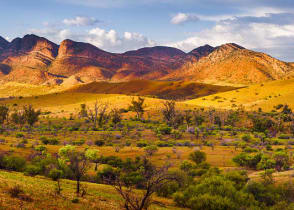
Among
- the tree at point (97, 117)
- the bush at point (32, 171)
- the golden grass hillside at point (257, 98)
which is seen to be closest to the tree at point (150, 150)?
the bush at point (32, 171)

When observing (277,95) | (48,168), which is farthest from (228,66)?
(48,168)

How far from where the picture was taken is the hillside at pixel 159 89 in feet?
344

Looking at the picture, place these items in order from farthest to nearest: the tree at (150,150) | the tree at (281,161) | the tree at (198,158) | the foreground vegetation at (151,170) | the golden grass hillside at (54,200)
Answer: the tree at (150,150) → the tree at (198,158) → the tree at (281,161) → the foreground vegetation at (151,170) → the golden grass hillside at (54,200)

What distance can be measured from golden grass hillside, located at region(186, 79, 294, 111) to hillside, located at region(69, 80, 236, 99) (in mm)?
17187

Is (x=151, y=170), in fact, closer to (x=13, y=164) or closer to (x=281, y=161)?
(x=13, y=164)

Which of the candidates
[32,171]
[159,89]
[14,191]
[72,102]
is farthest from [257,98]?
[14,191]

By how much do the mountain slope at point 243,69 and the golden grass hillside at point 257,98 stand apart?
32404mm

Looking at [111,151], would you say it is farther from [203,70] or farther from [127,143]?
[203,70]

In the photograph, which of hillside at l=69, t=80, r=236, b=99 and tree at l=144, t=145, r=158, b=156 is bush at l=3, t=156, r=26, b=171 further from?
hillside at l=69, t=80, r=236, b=99

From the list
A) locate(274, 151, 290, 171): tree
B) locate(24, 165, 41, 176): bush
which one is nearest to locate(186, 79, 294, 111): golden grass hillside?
locate(274, 151, 290, 171): tree

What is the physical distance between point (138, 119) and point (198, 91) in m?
55.7

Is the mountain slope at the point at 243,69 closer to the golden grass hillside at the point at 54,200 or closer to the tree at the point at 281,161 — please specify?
the tree at the point at 281,161

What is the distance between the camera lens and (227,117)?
5456 centimetres

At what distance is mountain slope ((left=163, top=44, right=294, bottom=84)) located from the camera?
12119 centimetres
